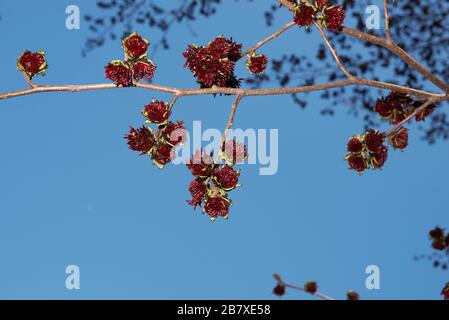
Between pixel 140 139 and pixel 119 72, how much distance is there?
20.0 inches

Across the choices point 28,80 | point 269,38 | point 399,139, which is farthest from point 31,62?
point 399,139

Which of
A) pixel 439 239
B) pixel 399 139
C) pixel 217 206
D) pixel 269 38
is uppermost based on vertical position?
pixel 269 38

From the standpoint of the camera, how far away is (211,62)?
4.01 meters

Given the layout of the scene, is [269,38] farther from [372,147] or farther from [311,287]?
[311,287]

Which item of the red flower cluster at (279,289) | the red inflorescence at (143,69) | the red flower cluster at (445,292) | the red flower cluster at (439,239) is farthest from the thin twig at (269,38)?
the red flower cluster at (279,289)

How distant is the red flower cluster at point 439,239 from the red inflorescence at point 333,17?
3860 mm

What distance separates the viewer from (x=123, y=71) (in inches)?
154

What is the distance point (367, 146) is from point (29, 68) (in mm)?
2841

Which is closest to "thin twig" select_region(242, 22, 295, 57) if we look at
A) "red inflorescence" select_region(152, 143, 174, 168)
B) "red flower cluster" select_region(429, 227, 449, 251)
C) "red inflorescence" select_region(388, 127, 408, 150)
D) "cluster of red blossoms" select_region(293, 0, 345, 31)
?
"cluster of red blossoms" select_region(293, 0, 345, 31)

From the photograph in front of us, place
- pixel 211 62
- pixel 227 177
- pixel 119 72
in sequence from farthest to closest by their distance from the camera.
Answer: pixel 211 62 → pixel 119 72 → pixel 227 177

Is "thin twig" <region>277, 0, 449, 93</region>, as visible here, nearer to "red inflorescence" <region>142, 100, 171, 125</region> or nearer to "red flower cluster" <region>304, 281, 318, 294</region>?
"red inflorescence" <region>142, 100, 171, 125</region>

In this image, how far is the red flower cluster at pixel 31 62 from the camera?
4.06m

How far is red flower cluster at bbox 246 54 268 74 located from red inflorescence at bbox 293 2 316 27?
0.49 m
